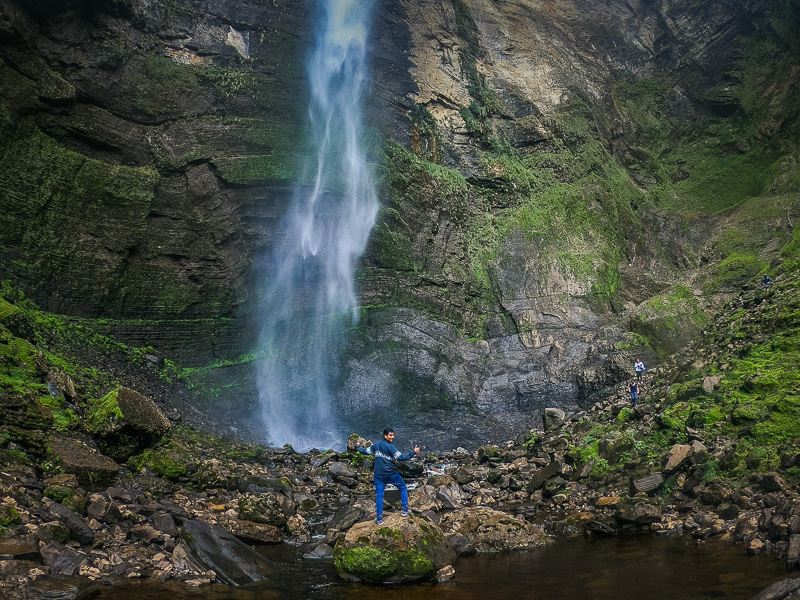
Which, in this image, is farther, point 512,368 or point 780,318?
point 512,368

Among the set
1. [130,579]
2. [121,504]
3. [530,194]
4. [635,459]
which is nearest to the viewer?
[130,579]

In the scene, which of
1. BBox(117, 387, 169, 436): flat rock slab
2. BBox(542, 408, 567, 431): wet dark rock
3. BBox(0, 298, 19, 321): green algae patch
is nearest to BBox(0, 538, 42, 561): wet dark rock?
BBox(117, 387, 169, 436): flat rock slab

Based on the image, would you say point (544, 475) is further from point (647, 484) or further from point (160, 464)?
point (160, 464)

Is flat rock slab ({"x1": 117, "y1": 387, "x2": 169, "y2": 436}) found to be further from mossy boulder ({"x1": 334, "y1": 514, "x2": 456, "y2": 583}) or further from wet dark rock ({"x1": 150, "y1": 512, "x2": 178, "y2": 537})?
mossy boulder ({"x1": 334, "y1": 514, "x2": 456, "y2": 583})

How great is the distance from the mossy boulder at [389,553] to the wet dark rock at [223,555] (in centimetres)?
129

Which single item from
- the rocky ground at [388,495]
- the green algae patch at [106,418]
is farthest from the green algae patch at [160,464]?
the green algae patch at [106,418]

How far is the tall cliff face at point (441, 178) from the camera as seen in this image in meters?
26.5

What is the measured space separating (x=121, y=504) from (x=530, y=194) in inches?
1318

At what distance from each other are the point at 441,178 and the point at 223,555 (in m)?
30.6

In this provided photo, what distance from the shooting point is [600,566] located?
9.16 meters

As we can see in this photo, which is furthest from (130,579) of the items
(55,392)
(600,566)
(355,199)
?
(355,199)

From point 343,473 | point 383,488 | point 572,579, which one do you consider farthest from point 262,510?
point 572,579

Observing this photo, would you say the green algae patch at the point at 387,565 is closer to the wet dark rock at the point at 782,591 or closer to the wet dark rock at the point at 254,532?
the wet dark rock at the point at 254,532

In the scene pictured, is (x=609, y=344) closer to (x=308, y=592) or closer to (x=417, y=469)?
(x=417, y=469)
